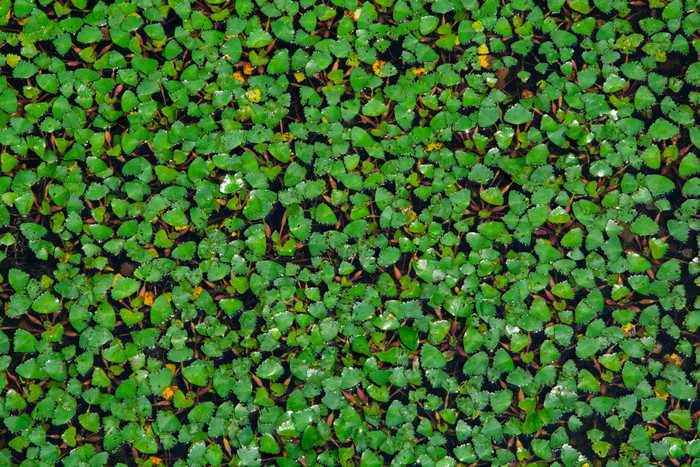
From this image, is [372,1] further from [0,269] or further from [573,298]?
[0,269]

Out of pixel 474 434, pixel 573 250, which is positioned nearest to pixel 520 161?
pixel 573 250

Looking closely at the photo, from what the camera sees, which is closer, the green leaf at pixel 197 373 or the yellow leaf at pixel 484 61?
the green leaf at pixel 197 373

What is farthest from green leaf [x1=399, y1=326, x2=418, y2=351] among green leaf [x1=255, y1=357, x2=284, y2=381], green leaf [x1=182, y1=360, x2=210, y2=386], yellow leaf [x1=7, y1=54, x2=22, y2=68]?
yellow leaf [x1=7, y1=54, x2=22, y2=68]

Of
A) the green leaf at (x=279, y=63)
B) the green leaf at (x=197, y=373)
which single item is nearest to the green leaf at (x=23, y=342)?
the green leaf at (x=197, y=373)

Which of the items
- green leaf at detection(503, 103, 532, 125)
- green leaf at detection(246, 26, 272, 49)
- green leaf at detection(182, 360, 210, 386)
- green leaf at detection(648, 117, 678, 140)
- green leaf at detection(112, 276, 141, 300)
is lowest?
green leaf at detection(182, 360, 210, 386)

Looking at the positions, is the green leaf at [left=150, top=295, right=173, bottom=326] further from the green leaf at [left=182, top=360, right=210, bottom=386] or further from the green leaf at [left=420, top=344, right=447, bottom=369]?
the green leaf at [left=420, top=344, right=447, bottom=369]

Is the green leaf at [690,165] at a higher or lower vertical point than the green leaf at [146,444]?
higher

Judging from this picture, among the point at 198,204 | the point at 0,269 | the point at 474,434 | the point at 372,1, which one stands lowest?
the point at 474,434

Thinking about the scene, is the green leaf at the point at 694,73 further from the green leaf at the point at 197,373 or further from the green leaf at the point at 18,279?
the green leaf at the point at 18,279

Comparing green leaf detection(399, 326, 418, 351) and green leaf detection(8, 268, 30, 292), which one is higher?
green leaf detection(8, 268, 30, 292)
